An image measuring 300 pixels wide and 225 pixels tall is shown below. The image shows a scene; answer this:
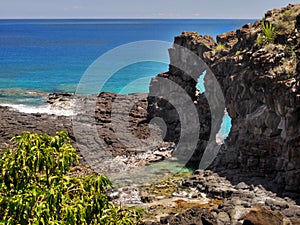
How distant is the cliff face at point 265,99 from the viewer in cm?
3148

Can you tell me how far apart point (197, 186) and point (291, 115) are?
976 cm

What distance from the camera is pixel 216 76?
143 ft

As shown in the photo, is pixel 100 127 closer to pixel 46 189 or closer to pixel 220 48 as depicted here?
pixel 220 48

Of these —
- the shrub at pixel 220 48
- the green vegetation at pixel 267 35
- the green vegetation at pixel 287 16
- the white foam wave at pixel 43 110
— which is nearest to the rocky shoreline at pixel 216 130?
the green vegetation at pixel 287 16

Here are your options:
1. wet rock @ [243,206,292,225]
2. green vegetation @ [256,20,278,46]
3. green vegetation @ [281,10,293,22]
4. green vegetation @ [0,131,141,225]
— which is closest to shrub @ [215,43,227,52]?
green vegetation @ [256,20,278,46]

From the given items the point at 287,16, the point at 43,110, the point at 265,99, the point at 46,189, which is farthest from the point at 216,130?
the point at 46,189

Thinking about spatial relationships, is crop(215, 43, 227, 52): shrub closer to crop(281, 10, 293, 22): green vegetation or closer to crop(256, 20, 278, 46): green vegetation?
crop(256, 20, 278, 46): green vegetation

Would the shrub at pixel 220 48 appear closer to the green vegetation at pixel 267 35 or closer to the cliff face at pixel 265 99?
the cliff face at pixel 265 99

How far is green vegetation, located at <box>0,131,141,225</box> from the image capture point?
9.71 metres

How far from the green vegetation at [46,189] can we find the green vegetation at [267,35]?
2734 cm

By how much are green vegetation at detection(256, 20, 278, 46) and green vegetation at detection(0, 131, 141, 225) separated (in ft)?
89.7

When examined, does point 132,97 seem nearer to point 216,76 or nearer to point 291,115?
point 216,76

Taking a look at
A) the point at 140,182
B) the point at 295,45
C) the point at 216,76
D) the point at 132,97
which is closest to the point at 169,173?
the point at 140,182

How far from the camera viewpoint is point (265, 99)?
113ft
